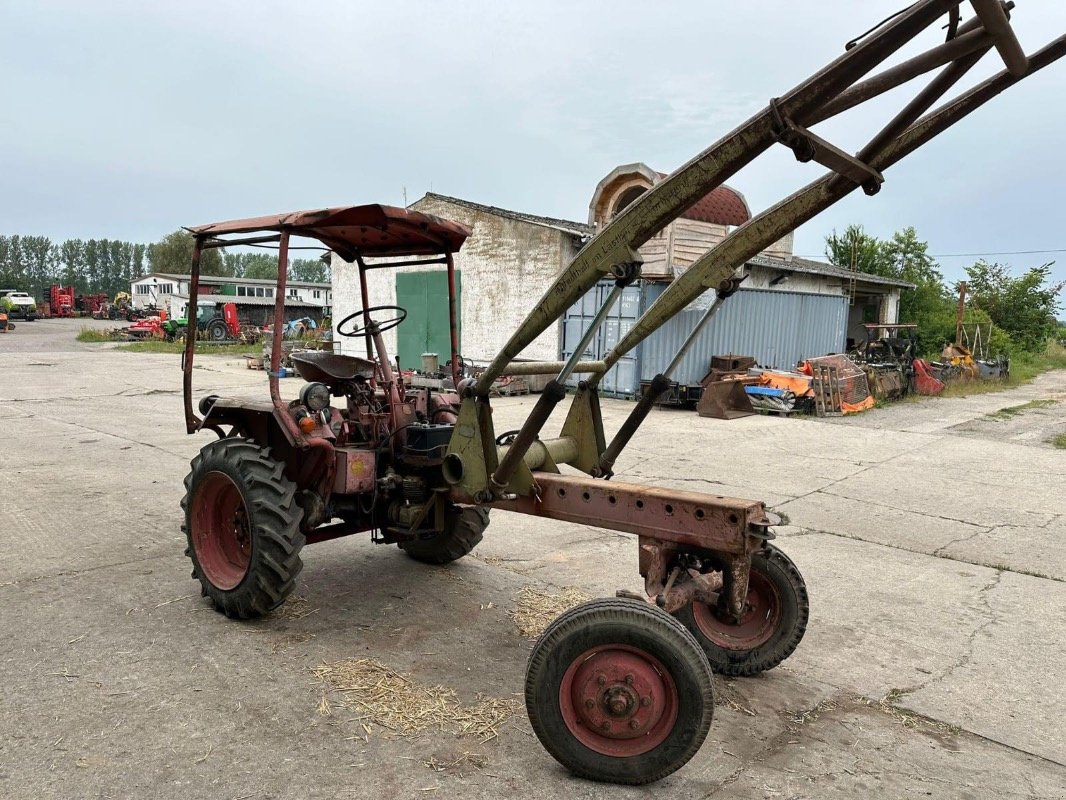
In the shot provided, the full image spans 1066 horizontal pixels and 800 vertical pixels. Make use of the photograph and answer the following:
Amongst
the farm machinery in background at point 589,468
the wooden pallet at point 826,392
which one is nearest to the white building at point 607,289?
the wooden pallet at point 826,392

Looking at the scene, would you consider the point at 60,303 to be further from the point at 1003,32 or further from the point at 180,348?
the point at 1003,32

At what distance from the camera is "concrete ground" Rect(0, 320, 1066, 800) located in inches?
119

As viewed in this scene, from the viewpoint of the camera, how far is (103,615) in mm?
4457

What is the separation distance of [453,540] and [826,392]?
10.8 m

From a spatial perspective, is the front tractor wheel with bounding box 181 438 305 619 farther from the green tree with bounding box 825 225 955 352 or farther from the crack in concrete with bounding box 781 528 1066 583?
the green tree with bounding box 825 225 955 352

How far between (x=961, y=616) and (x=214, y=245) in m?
5.13

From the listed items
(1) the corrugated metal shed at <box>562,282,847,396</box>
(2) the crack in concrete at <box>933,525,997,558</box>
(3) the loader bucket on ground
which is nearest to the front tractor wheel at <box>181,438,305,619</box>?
(2) the crack in concrete at <box>933,525,997,558</box>

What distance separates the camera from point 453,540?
209 inches

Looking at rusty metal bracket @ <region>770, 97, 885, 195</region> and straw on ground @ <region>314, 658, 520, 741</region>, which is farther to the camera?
straw on ground @ <region>314, 658, 520, 741</region>

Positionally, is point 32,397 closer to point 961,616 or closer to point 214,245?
point 214,245

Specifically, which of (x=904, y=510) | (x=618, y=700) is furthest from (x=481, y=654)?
(x=904, y=510)

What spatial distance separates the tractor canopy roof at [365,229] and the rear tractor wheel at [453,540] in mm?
1725

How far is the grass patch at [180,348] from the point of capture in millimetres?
28844

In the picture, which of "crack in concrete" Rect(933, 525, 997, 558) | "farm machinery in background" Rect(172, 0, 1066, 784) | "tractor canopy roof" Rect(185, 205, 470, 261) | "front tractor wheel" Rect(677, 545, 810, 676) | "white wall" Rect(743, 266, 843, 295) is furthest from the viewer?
"white wall" Rect(743, 266, 843, 295)
